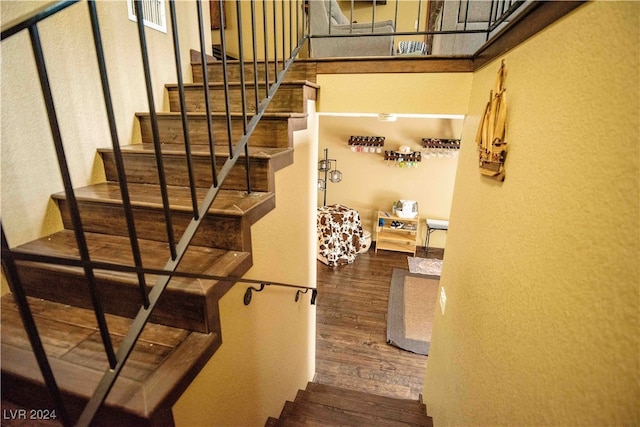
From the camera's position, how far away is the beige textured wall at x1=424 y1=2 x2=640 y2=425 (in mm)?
575

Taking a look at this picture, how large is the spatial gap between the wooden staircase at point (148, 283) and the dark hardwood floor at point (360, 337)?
2.74m

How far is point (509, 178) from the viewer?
3.76 feet

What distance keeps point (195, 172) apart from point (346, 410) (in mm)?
2121

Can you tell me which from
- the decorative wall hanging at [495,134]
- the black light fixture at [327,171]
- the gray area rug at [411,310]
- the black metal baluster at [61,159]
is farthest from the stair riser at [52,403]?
the black light fixture at [327,171]

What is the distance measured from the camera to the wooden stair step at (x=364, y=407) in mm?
2344

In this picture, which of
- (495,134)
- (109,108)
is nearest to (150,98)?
(109,108)

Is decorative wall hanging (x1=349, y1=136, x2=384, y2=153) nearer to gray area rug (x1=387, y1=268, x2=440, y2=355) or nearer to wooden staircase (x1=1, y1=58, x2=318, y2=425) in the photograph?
gray area rug (x1=387, y1=268, x2=440, y2=355)

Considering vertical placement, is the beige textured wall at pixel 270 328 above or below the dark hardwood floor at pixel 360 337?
above

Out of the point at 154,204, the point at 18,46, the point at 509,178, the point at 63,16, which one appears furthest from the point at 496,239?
the point at 63,16

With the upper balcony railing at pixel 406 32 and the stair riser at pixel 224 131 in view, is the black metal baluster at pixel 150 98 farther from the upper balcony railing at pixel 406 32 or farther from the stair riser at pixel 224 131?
the upper balcony railing at pixel 406 32

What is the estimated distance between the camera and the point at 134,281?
112 centimetres

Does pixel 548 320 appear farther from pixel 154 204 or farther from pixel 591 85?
pixel 154 204

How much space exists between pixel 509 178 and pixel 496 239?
26 cm

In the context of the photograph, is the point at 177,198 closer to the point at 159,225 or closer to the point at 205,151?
the point at 159,225
